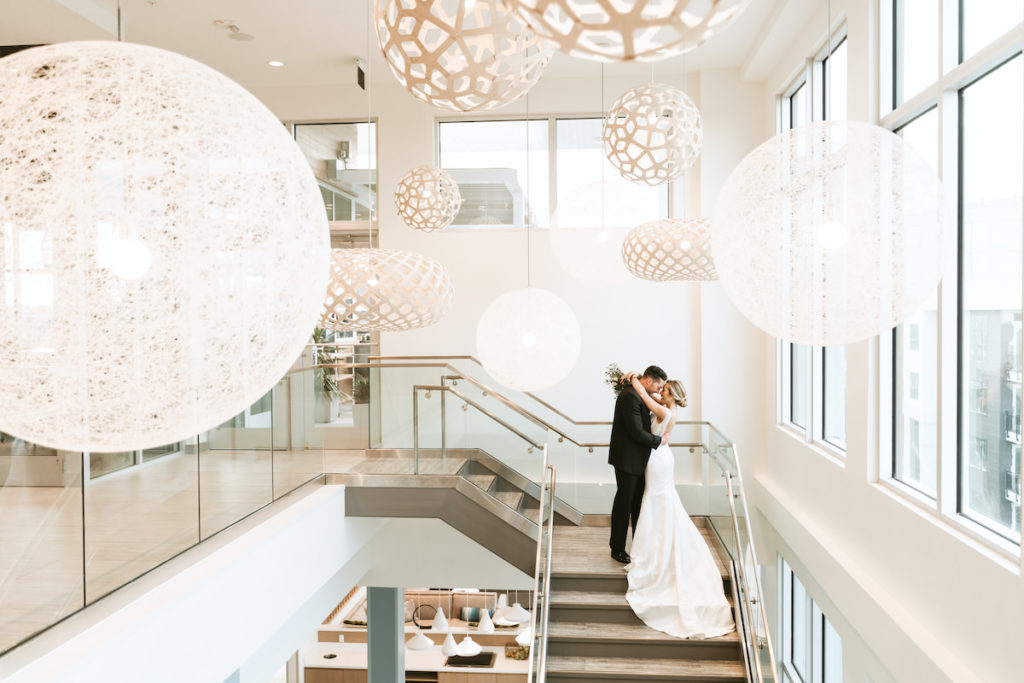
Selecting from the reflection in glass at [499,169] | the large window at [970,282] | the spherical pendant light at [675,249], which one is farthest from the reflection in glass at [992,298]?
the reflection in glass at [499,169]

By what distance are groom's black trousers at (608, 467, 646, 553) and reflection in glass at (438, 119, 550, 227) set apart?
13.0 ft

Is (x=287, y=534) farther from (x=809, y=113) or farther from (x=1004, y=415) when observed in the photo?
(x=809, y=113)

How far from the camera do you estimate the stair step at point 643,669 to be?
5.61 m

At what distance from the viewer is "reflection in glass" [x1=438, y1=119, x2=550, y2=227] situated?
31.0 feet

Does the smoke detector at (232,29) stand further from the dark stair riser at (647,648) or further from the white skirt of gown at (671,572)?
the dark stair riser at (647,648)

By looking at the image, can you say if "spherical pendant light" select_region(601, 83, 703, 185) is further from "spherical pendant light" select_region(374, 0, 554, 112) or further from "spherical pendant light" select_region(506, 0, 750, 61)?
"spherical pendant light" select_region(506, 0, 750, 61)

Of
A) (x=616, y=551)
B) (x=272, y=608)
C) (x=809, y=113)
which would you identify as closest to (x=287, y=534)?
(x=272, y=608)

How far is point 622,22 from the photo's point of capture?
0.81m

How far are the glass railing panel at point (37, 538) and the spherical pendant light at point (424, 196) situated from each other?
2.31 m

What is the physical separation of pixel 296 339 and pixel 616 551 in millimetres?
6009

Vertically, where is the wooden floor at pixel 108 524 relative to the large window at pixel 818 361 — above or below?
below

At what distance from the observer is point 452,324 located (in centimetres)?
955

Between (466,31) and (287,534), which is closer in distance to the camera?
(466,31)

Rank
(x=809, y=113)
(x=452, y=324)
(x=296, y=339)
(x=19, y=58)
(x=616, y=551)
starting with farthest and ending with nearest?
(x=452, y=324), (x=809, y=113), (x=616, y=551), (x=296, y=339), (x=19, y=58)
